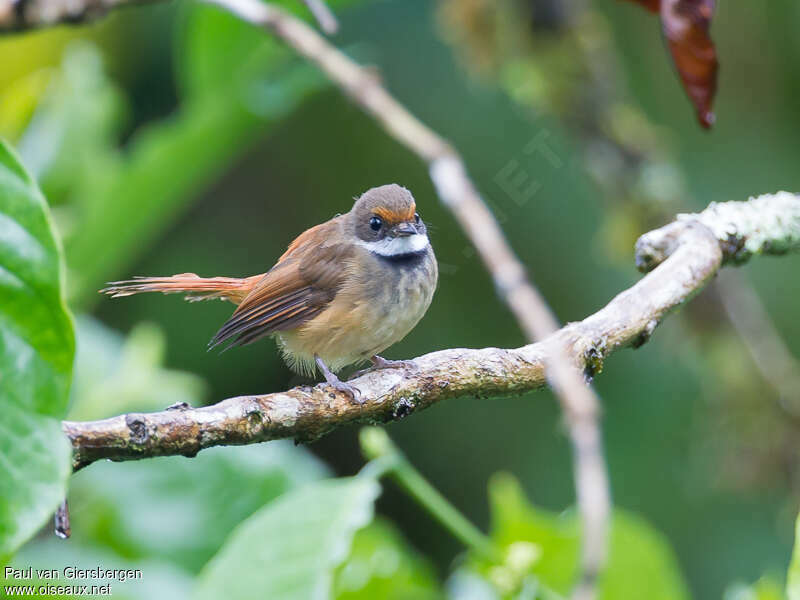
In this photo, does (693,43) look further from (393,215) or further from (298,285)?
(298,285)

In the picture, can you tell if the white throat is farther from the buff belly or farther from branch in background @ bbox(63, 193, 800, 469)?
branch in background @ bbox(63, 193, 800, 469)

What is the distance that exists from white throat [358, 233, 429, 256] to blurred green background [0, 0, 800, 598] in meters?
0.12

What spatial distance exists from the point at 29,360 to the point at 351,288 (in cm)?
129

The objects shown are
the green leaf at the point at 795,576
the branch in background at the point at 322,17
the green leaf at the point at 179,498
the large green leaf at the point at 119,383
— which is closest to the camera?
the green leaf at the point at 795,576

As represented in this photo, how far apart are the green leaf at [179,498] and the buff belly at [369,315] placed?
78cm

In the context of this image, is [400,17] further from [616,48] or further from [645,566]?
[645,566]

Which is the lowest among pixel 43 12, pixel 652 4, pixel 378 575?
pixel 378 575

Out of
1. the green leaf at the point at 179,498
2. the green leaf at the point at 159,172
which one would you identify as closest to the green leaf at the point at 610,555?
the green leaf at the point at 179,498

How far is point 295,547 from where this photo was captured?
233 cm

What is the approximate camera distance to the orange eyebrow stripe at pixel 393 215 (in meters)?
2.91

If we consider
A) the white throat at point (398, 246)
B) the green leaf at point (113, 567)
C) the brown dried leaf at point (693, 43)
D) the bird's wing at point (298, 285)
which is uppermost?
the brown dried leaf at point (693, 43)

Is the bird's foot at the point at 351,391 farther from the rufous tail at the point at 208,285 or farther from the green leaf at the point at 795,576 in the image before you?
the green leaf at the point at 795,576

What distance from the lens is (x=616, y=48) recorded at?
6.74 metres

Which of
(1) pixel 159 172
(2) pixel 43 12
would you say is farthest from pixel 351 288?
(1) pixel 159 172
